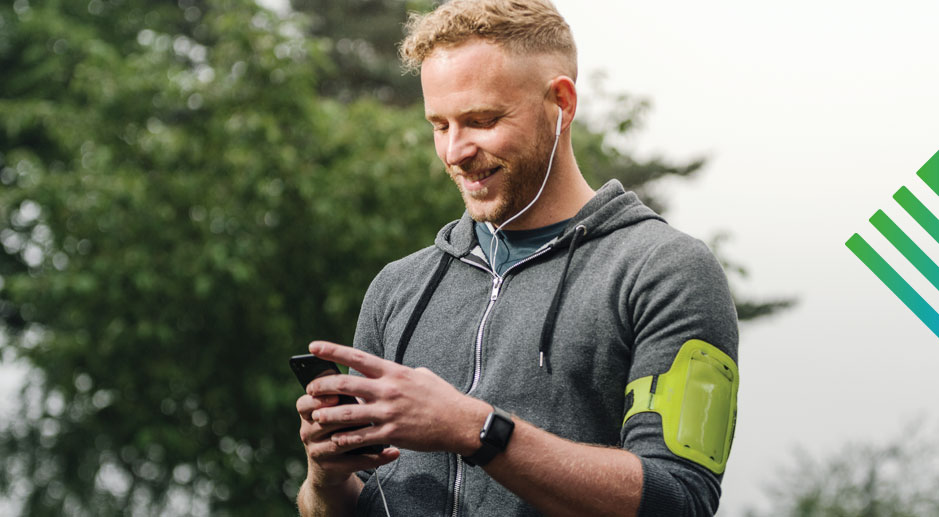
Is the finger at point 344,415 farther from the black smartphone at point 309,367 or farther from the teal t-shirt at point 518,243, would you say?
the teal t-shirt at point 518,243

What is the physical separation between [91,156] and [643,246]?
24.0 feet

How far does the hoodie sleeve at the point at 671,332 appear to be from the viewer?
165 cm

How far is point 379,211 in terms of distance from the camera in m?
8.41

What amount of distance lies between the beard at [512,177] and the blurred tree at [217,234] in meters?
5.65

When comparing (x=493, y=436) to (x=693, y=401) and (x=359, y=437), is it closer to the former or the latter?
(x=359, y=437)

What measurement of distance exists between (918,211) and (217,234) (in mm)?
5202

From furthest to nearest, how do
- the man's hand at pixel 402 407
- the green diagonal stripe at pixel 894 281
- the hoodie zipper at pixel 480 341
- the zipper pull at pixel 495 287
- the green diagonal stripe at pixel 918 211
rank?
the green diagonal stripe at pixel 894 281 → the green diagonal stripe at pixel 918 211 → the zipper pull at pixel 495 287 → the hoodie zipper at pixel 480 341 → the man's hand at pixel 402 407

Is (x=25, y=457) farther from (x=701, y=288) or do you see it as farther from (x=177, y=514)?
(x=701, y=288)

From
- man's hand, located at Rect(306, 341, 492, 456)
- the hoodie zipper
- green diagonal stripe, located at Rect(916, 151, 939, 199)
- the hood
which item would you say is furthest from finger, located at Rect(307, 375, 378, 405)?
green diagonal stripe, located at Rect(916, 151, 939, 199)

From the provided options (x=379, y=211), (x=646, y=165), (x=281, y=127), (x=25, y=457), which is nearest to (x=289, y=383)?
(x=379, y=211)

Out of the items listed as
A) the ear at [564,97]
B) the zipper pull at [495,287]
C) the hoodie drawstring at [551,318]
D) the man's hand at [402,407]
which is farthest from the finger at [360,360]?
the ear at [564,97]

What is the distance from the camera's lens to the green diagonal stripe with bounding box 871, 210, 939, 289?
409 cm

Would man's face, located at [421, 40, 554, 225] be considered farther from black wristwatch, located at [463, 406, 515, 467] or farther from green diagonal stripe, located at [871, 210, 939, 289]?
green diagonal stripe, located at [871, 210, 939, 289]

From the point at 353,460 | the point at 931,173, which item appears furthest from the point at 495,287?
the point at 931,173
